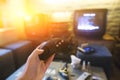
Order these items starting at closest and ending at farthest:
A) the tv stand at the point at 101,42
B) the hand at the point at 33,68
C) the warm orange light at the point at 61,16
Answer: the hand at the point at 33,68 < the tv stand at the point at 101,42 < the warm orange light at the point at 61,16

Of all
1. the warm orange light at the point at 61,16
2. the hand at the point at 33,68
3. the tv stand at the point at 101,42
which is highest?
the warm orange light at the point at 61,16

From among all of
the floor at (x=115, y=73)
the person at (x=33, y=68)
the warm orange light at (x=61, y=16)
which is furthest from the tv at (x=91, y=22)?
the person at (x=33, y=68)

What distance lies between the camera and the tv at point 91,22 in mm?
2391

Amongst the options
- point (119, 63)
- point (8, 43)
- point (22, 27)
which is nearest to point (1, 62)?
point (8, 43)

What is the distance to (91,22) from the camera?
8.02 feet

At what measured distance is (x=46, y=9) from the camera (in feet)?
9.98

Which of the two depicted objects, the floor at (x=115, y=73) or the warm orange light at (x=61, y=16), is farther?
the warm orange light at (x=61, y=16)

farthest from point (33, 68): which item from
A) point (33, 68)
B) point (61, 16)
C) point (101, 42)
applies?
point (61, 16)

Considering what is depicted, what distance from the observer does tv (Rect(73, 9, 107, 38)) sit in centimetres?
239

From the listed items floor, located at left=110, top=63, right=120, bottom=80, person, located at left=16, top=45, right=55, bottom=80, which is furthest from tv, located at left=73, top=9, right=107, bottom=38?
person, located at left=16, top=45, right=55, bottom=80

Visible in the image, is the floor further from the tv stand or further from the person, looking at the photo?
the person

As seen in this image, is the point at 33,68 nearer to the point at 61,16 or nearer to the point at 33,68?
the point at 33,68

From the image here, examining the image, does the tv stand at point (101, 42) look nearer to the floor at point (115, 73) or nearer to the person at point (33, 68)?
the floor at point (115, 73)

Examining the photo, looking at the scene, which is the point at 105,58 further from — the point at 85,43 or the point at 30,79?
the point at 30,79
